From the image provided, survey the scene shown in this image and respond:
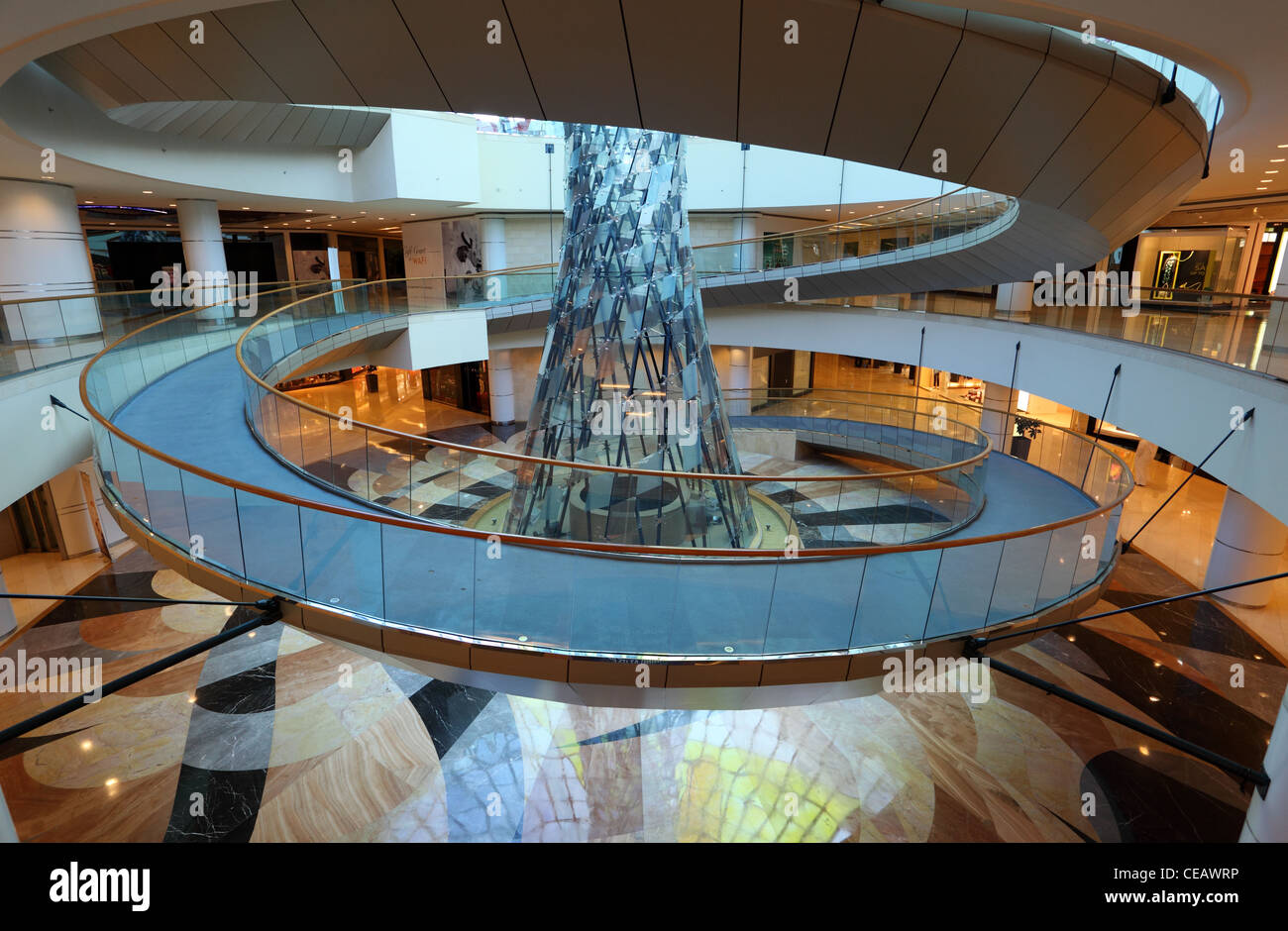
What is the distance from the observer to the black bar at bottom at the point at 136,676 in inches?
131

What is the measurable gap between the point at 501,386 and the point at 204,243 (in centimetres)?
777

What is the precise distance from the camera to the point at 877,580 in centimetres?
506

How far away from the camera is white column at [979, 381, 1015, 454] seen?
42.6 feet

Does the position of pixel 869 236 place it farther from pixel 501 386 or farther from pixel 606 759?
pixel 606 759

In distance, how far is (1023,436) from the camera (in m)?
12.6

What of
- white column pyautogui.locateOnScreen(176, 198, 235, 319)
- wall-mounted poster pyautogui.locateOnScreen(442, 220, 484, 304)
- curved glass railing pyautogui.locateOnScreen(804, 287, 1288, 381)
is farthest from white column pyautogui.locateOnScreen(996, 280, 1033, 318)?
white column pyautogui.locateOnScreen(176, 198, 235, 319)

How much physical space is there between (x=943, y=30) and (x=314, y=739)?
8.12m

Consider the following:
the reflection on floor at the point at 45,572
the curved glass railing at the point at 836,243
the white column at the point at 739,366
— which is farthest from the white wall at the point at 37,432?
the white column at the point at 739,366

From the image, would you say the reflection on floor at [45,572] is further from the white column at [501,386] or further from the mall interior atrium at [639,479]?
the white column at [501,386]

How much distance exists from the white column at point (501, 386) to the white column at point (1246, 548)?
629 inches

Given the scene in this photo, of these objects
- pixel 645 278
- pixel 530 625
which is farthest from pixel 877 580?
pixel 645 278

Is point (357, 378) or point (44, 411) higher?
point (44, 411)
